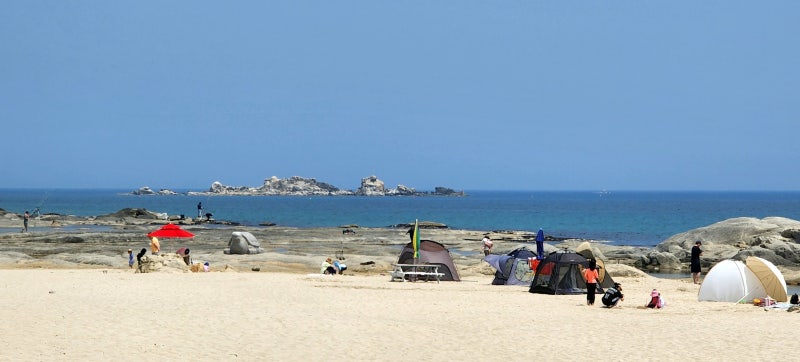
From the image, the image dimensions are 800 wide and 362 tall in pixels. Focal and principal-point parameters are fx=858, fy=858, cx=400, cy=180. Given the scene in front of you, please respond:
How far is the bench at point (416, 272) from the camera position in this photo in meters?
34.8

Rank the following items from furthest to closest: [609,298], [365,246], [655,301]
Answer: [365,246] < [609,298] < [655,301]

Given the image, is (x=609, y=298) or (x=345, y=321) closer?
(x=345, y=321)

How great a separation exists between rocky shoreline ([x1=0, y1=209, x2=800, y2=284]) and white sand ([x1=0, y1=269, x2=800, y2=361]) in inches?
544

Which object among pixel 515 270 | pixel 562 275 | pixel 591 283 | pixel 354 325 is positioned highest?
pixel 591 283

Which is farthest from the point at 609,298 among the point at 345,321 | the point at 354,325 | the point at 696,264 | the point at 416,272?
the point at 696,264

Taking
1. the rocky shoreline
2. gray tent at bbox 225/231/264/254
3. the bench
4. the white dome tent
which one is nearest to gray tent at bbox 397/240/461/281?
the bench

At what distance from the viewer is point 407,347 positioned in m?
18.6

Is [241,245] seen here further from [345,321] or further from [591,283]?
[345,321]

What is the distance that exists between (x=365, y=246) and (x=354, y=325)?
142 ft

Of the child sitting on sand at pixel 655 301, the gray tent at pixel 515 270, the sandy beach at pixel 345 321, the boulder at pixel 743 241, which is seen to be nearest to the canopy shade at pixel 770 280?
the sandy beach at pixel 345 321

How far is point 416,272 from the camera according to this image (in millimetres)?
35000

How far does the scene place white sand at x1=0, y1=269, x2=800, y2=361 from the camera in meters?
17.9

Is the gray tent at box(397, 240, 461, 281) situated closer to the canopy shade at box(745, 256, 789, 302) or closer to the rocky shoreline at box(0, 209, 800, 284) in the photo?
the rocky shoreline at box(0, 209, 800, 284)

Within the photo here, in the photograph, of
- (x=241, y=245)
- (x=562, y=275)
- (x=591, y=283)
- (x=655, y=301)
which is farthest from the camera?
(x=241, y=245)
